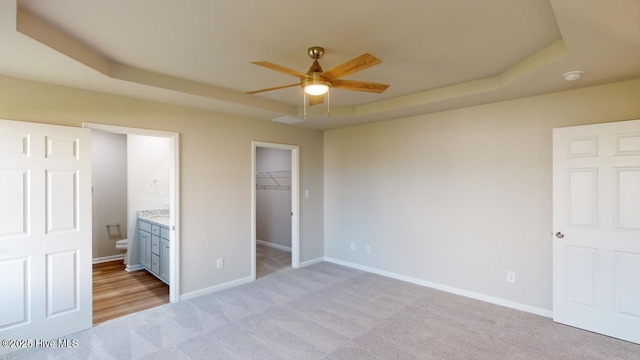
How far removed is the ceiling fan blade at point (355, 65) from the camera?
1.88m

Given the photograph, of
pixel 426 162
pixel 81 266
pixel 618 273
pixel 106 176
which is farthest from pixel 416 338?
pixel 106 176

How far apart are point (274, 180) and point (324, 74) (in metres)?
4.78

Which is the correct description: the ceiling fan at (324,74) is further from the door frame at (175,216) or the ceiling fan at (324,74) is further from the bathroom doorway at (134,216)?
the bathroom doorway at (134,216)

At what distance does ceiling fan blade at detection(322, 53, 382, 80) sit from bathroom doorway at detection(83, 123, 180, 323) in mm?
2456

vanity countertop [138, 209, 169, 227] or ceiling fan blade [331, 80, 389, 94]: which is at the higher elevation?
ceiling fan blade [331, 80, 389, 94]

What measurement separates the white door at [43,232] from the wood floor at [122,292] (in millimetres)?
487

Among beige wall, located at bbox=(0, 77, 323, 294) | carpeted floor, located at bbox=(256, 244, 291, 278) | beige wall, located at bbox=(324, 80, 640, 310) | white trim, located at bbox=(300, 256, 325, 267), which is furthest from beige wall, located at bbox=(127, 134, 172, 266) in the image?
beige wall, located at bbox=(324, 80, 640, 310)

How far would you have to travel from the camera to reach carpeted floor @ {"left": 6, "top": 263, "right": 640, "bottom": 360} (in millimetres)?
2635

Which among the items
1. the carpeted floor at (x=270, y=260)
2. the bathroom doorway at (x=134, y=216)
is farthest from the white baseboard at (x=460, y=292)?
the bathroom doorway at (x=134, y=216)

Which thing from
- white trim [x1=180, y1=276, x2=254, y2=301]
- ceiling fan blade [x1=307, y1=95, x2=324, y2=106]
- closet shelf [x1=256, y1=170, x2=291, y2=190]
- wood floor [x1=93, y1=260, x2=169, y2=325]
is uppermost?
ceiling fan blade [x1=307, y1=95, x2=324, y2=106]

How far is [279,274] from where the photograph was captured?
4766 mm

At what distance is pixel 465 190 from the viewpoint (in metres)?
3.93

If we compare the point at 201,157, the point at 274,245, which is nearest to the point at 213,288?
the point at 201,157

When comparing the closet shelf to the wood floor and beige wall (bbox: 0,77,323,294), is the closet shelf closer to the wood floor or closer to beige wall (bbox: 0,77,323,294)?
beige wall (bbox: 0,77,323,294)
